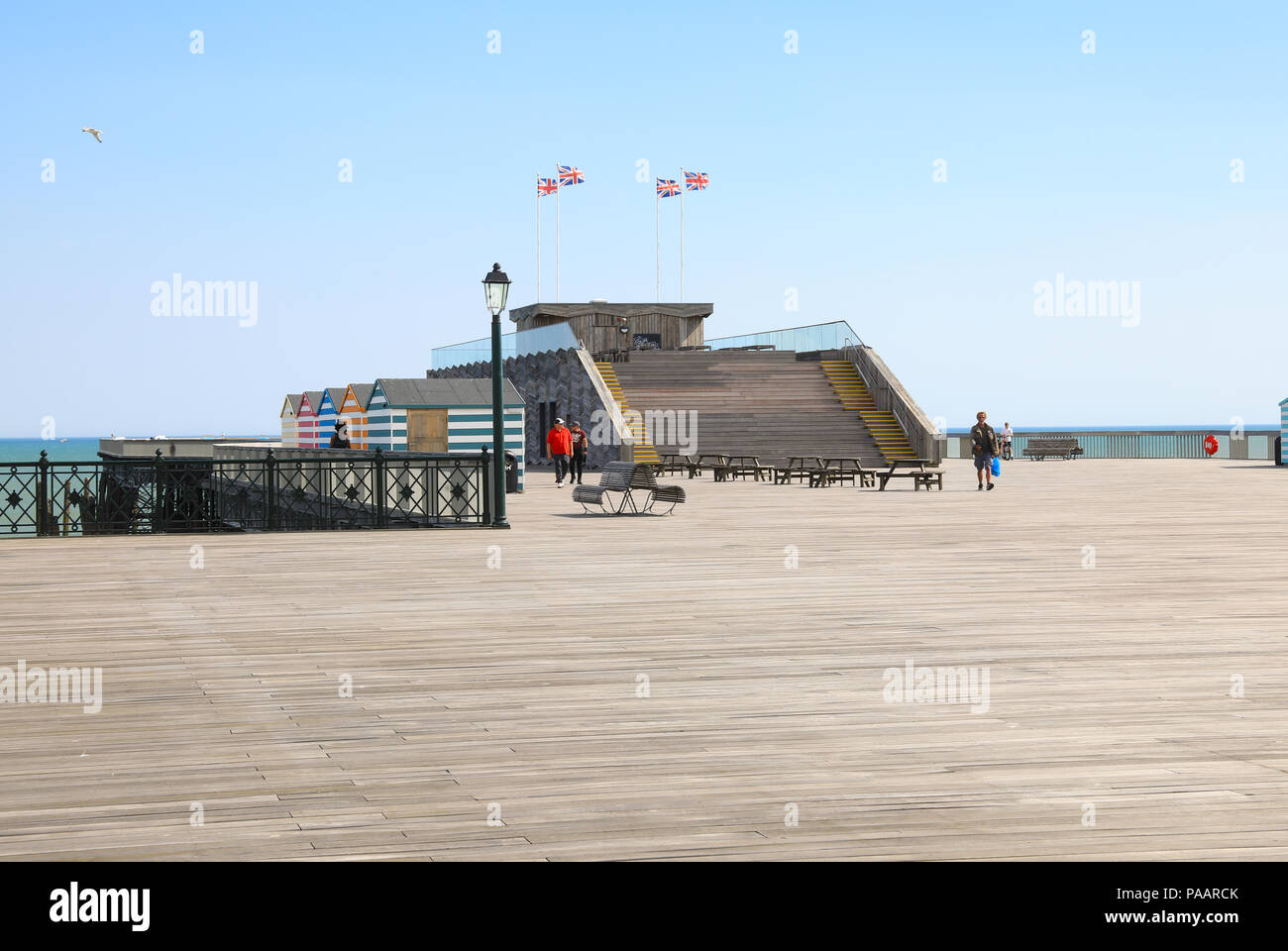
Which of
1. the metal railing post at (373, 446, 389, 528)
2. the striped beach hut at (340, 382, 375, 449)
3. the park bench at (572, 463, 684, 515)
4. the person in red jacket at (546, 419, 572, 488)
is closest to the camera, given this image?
the metal railing post at (373, 446, 389, 528)

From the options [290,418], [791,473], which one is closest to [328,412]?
[290,418]

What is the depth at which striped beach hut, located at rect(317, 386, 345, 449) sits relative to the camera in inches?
1371

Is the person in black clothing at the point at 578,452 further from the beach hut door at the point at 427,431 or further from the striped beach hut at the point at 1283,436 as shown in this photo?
the striped beach hut at the point at 1283,436

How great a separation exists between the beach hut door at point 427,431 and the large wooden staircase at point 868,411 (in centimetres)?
1617

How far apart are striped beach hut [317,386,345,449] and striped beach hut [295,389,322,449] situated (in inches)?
25.0

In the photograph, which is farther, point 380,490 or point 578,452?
point 578,452

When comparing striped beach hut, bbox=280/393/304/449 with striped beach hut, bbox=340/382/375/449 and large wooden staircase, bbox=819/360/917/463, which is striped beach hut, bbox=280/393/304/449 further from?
large wooden staircase, bbox=819/360/917/463

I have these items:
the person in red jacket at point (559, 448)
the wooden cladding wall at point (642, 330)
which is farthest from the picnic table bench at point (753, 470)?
the wooden cladding wall at point (642, 330)

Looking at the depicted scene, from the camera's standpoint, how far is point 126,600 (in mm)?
11461

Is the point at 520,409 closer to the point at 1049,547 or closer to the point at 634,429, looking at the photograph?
the point at 634,429

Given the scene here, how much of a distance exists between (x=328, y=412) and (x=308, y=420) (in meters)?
3.35

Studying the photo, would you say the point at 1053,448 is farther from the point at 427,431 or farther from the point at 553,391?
the point at 427,431

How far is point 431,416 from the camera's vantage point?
28.5 m

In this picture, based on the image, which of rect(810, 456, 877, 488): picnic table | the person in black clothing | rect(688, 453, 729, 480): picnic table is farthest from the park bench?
rect(688, 453, 729, 480): picnic table
